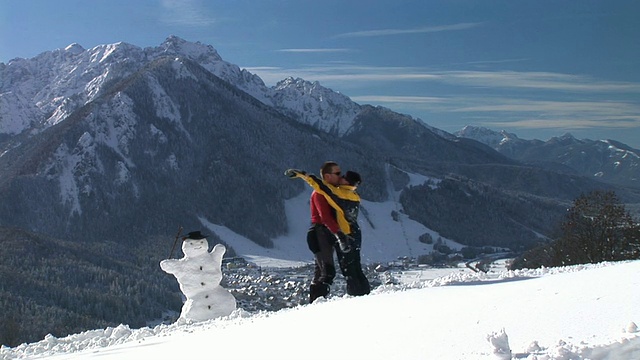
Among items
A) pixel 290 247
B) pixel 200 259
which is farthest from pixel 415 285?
pixel 290 247

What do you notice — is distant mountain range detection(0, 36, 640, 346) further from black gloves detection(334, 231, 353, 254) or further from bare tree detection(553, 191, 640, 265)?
black gloves detection(334, 231, 353, 254)

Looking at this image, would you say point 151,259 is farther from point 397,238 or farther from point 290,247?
point 397,238

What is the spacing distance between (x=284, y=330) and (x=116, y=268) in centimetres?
9099

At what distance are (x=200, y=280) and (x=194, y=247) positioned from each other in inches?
29.5

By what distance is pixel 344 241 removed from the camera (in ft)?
36.1

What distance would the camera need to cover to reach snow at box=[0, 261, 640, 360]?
474 centimetres

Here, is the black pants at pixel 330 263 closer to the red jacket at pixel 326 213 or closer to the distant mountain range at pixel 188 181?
the red jacket at pixel 326 213

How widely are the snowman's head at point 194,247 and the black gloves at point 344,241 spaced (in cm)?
401

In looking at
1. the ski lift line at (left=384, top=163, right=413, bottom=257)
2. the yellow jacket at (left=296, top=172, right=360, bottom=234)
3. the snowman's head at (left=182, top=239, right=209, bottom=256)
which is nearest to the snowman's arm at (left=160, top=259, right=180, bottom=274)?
the snowman's head at (left=182, top=239, right=209, bottom=256)

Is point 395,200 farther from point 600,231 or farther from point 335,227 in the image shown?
point 335,227

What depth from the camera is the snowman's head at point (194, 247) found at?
44.8 ft

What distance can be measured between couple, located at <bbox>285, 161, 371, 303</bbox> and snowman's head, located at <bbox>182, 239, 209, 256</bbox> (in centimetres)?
323

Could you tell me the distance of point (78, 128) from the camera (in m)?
159

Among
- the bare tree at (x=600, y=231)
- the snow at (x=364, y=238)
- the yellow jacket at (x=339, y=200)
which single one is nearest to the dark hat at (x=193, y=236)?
the yellow jacket at (x=339, y=200)
